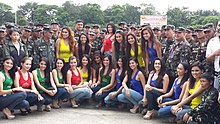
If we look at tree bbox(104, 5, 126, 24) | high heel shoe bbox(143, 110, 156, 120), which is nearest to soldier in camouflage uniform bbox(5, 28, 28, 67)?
high heel shoe bbox(143, 110, 156, 120)

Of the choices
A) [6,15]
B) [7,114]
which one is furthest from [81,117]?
[6,15]

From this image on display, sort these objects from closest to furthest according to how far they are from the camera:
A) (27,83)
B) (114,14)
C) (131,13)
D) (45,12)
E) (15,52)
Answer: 1. (27,83)
2. (15,52)
3. (114,14)
4. (131,13)
5. (45,12)

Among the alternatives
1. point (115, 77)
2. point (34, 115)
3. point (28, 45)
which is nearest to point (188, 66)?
point (115, 77)

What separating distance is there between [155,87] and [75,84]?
2002 mm

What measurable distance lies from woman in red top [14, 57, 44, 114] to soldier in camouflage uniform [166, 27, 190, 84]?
2.73m

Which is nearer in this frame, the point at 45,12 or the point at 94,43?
the point at 94,43

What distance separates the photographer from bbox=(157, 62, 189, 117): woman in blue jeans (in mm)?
5848

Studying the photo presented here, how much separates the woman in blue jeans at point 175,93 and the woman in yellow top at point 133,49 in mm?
1275

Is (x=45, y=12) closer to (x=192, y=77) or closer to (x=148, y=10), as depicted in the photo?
(x=148, y=10)

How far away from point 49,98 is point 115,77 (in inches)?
61.3

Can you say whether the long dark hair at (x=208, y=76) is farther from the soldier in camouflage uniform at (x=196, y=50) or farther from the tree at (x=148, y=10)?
the tree at (x=148, y=10)

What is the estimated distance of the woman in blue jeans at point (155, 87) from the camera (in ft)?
20.6

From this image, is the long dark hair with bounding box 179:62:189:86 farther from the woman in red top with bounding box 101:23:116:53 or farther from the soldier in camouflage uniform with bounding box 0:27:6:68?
the soldier in camouflage uniform with bounding box 0:27:6:68

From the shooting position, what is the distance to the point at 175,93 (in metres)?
6.06
